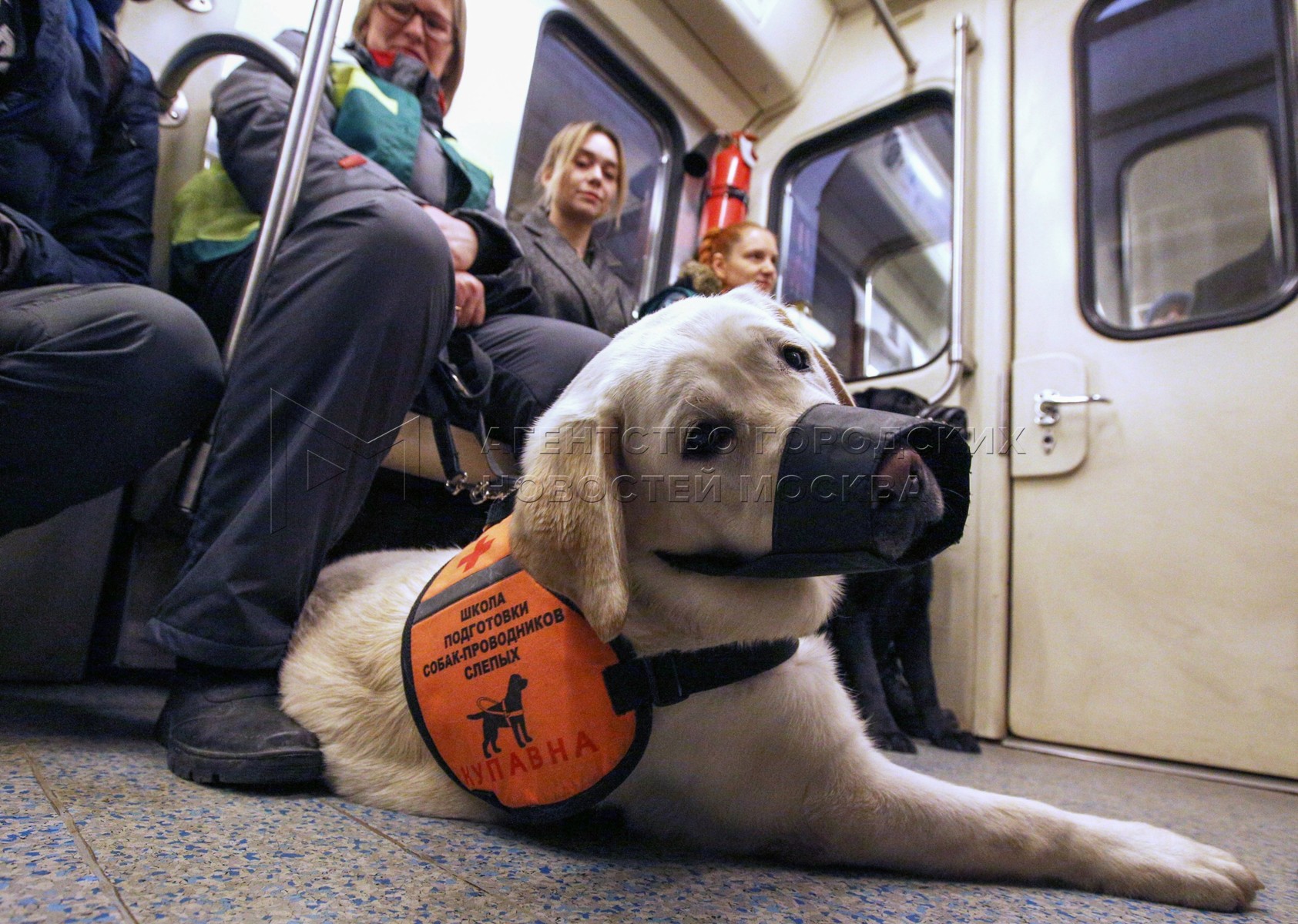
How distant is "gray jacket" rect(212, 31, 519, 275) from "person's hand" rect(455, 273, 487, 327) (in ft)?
0.34

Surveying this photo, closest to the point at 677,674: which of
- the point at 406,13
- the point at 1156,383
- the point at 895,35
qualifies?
the point at 406,13

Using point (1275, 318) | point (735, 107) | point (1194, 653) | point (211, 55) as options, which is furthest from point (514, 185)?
point (1194, 653)

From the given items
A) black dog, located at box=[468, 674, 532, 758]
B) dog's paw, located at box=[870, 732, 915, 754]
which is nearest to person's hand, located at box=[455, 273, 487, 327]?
black dog, located at box=[468, 674, 532, 758]

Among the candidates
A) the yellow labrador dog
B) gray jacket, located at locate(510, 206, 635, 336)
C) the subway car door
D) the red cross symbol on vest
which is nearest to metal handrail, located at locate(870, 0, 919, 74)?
the subway car door

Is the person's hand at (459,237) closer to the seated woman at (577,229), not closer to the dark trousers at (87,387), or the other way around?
the seated woman at (577,229)

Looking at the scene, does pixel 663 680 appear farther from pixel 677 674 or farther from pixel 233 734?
pixel 233 734

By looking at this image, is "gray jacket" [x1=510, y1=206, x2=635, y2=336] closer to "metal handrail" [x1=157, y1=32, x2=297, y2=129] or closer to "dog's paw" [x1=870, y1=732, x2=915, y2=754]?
"metal handrail" [x1=157, y1=32, x2=297, y2=129]

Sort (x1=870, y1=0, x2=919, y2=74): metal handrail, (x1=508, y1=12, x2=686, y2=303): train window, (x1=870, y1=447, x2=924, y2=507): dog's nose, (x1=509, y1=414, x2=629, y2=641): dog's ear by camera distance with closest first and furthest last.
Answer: (x1=870, y1=447, x2=924, y2=507): dog's nose, (x1=509, y1=414, x2=629, y2=641): dog's ear, (x1=870, y1=0, x2=919, y2=74): metal handrail, (x1=508, y1=12, x2=686, y2=303): train window

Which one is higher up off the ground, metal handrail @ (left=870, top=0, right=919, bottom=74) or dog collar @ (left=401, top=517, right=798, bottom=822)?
metal handrail @ (left=870, top=0, right=919, bottom=74)

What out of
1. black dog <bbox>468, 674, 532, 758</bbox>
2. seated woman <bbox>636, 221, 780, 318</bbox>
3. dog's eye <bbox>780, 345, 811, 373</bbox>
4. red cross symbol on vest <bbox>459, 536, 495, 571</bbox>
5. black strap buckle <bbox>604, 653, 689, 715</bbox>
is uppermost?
seated woman <bbox>636, 221, 780, 318</bbox>

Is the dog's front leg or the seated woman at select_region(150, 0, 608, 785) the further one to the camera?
the seated woman at select_region(150, 0, 608, 785)

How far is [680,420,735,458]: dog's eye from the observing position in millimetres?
837

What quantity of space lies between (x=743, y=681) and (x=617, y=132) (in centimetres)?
314

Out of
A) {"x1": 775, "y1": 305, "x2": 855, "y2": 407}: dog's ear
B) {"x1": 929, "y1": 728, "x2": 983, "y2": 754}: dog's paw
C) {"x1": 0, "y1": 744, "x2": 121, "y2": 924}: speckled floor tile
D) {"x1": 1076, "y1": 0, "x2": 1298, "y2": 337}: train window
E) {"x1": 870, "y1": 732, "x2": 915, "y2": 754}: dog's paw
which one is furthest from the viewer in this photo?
{"x1": 1076, "y1": 0, "x2": 1298, "y2": 337}: train window
